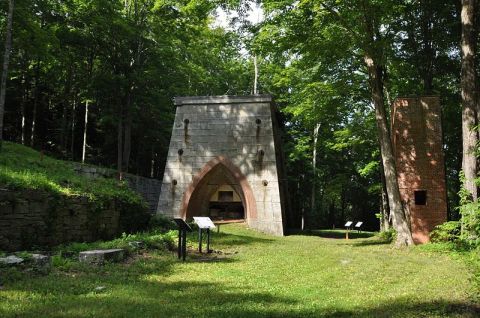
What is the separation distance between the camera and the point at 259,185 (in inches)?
800

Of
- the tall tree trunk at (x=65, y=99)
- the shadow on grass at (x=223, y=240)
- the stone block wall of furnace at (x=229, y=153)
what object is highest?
the tall tree trunk at (x=65, y=99)

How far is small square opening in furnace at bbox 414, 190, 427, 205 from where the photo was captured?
52.0 feet

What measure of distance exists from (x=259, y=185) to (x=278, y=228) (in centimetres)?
210

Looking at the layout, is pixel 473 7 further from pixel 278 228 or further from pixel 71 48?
pixel 71 48

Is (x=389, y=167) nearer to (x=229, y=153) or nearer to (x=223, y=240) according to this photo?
(x=223, y=240)

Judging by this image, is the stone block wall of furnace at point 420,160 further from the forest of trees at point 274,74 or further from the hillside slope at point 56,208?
the hillside slope at point 56,208

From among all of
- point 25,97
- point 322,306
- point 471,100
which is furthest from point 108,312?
point 25,97

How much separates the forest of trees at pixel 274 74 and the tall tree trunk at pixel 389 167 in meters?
0.04

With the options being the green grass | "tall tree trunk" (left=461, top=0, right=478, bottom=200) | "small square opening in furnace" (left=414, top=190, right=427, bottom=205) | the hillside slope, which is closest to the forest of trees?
"tall tree trunk" (left=461, top=0, right=478, bottom=200)

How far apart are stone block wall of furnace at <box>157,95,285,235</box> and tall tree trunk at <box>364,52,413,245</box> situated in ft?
20.1

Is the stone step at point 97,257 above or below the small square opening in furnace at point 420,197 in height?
below

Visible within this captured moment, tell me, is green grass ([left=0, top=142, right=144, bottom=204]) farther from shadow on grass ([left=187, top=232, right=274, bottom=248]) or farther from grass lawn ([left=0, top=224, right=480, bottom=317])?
grass lawn ([left=0, top=224, right=480, bottom=317])

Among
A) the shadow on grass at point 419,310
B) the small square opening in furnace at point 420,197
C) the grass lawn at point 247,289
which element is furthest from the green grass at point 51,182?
the small square opening in furnace at point 420,197

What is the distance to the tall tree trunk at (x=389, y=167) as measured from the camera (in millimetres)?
14508
